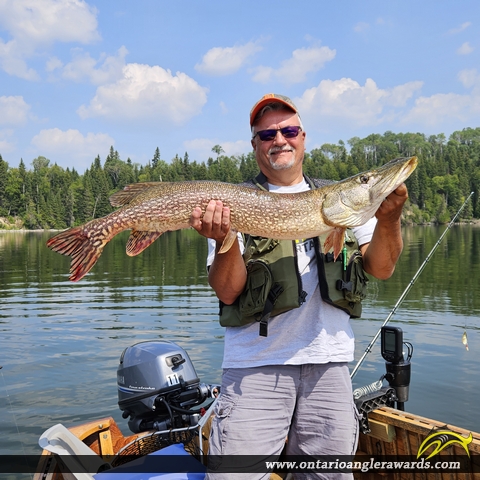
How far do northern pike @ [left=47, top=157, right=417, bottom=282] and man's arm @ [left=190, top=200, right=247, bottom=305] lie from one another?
0.27ft

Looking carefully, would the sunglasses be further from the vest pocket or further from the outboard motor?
the outboard motor

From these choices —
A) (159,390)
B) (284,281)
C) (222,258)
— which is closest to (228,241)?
(222,258)

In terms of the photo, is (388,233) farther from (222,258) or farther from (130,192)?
(130,192)

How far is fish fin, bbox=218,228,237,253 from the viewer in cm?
274

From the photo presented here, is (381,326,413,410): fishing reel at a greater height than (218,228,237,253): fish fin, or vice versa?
(218,228,237,253): fish fin

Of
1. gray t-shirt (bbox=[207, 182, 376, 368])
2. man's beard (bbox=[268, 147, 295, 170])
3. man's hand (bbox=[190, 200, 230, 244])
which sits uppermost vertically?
man's beard (bbox=[268, 147, 295, 170])

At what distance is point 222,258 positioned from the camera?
108 inches

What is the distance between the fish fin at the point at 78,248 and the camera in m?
2.94

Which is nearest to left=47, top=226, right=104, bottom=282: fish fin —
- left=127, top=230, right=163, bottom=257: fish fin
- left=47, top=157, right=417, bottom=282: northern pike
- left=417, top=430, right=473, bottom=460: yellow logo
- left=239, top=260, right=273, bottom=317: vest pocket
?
left=47, top=157, right=417, bottom=282: northern pike

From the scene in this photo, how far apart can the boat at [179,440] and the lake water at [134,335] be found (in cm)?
281

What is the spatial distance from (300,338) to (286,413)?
0.42m

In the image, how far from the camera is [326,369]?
2729 millimetres

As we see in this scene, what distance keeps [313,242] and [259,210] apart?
421 millimetres

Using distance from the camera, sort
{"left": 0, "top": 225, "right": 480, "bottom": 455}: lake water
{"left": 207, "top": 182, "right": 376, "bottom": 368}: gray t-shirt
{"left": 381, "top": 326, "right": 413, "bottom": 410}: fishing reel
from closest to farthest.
A: {"left": 207, "top": 182, "right": 376, "bottom": 368}: gray t-shirt < {"left": 381, "top": 326, "right": 413, "bottom": 410}: fishing reel < {"left": 0, "top": 225, "right": 480, "bottom": 455}: lake water
